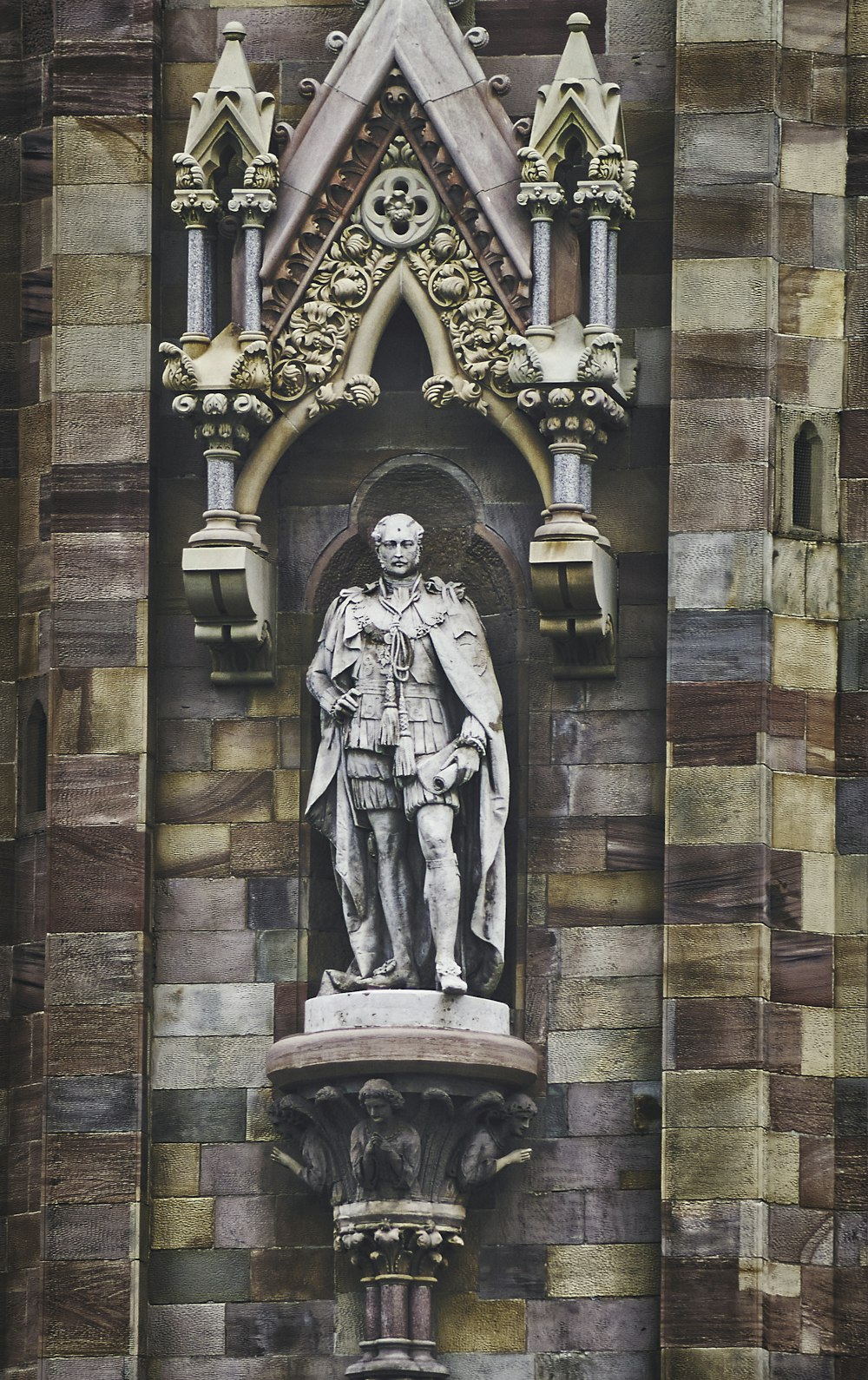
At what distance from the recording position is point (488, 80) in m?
22.4

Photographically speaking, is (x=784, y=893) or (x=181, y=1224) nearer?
(x=784, y=893)

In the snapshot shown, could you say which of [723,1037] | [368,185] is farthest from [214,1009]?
[368,185]

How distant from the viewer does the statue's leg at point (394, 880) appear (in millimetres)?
21797

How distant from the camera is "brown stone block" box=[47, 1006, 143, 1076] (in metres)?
21.8

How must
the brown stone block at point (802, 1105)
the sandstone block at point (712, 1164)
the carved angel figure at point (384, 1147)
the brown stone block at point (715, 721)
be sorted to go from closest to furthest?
the sandstone block at point (712, 1164), the carved angel figure at point (384, 1147), the brown stone block at point (802, 1105), the brown stone block at point (715, 721)

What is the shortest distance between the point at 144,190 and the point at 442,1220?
574cm

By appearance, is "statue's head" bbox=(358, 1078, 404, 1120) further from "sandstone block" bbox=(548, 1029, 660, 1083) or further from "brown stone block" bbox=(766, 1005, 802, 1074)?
"brown stone block" bbox=(766, 1005, 802, 1074)

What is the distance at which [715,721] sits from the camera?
21.7m

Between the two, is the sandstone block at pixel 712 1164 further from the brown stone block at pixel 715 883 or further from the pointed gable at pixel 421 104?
the pointed gable at pixel 421 104

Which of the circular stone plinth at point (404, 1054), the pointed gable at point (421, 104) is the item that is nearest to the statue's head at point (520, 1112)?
the circular stone plinth at point (404, 1054)

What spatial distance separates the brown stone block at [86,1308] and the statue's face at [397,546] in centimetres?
387

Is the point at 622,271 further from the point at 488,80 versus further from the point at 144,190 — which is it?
the point at 144,190

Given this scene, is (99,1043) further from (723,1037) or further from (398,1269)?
(723,1037)

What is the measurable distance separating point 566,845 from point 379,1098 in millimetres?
1742
